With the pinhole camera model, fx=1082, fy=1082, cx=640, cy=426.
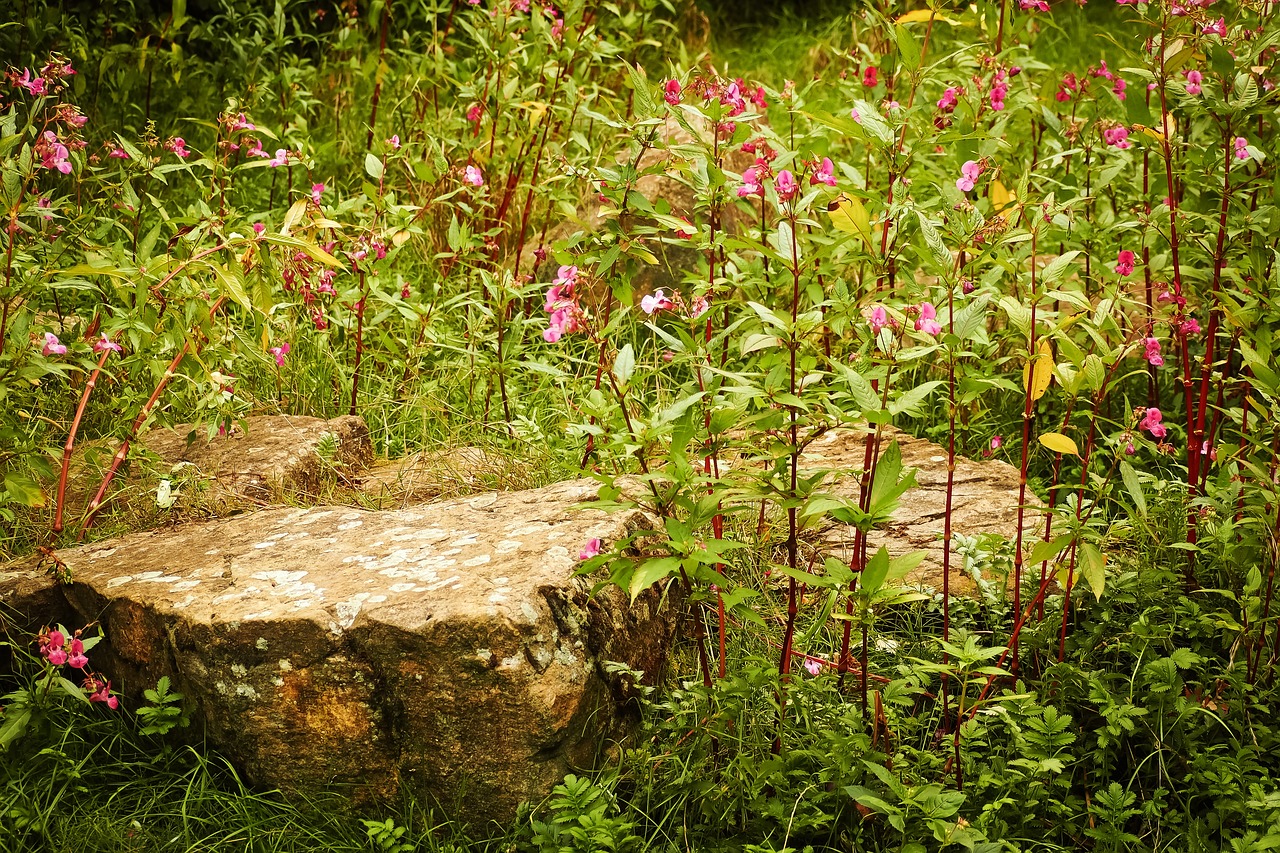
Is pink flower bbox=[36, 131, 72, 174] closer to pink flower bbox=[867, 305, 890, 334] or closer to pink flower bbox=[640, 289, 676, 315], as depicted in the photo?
pink flower bbox=[640, 289, 676, 315]

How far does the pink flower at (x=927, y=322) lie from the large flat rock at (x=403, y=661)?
0.75 meters

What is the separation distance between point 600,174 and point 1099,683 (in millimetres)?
1396

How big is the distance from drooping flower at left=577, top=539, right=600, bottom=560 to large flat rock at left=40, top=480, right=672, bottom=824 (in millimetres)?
26

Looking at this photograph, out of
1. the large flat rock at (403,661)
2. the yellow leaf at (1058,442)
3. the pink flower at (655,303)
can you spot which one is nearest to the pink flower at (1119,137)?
the yellow leaf at (1058,442)

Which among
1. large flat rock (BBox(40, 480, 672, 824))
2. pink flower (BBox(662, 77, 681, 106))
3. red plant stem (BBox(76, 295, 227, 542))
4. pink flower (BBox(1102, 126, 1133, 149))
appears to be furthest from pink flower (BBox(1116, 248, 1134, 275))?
red plant stem (BBox(76, 295, 227, 542))

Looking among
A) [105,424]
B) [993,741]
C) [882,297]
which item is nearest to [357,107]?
[105,424]

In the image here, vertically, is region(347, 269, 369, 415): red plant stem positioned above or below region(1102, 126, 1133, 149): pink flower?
below

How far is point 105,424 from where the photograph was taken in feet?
10.4

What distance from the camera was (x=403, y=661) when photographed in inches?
79.0

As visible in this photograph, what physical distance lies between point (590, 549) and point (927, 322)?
75 centimetres

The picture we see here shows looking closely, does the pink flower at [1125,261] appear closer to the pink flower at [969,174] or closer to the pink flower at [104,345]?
the pink flower at [969,174]

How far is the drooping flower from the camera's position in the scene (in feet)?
6.73

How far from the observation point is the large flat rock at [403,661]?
1.99 metres

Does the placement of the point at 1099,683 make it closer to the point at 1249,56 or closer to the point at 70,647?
the point at 1249,56
